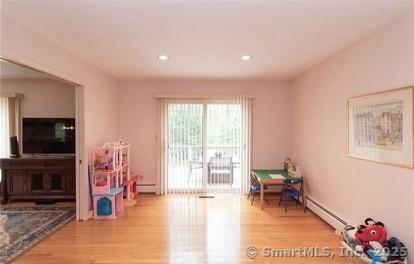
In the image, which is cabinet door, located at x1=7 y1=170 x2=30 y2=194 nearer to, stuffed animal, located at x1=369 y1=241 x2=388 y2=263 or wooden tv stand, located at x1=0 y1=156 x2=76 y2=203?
wooden tv stand, located at x1=0 y1=156 x2=76 y2=203

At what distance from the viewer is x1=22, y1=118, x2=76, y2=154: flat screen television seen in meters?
5.00

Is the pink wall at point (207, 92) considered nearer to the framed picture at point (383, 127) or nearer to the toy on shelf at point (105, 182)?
the toy on shelf at point (105, 182)

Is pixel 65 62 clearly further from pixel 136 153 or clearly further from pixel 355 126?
pixel 355 126

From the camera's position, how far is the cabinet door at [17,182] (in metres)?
4.75

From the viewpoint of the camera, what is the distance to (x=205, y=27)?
8.47ft

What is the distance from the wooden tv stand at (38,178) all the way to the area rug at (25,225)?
0.36 m

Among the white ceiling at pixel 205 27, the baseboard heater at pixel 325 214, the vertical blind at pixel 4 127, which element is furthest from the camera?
the vertical blind at pixel 4 127

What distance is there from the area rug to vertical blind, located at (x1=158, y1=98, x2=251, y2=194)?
77.9 inches

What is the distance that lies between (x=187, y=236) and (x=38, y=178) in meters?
3.28

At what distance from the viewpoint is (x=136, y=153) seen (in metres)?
5.51

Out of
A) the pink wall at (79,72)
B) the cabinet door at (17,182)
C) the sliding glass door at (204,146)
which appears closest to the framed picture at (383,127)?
the sliding glass door at (204,146)

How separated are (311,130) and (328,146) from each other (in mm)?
679

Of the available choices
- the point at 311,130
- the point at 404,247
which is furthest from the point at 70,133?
the point at 404,247

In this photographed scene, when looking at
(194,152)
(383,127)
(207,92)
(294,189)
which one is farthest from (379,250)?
(207,92)
